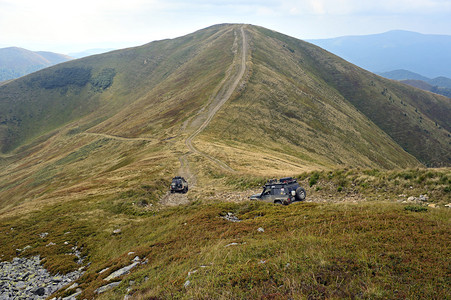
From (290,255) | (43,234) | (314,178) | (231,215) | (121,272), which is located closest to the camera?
(290,255)

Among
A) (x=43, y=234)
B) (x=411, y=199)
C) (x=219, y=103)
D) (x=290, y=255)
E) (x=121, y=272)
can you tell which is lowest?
(x=43, y=234)

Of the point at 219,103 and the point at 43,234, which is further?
the point at 219,103

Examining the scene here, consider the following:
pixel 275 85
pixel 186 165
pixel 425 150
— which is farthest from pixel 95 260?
pixel 425 150

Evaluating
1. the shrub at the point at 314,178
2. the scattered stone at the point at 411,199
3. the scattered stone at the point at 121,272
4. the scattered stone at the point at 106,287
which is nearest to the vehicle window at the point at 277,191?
the shrub at the point at 314,178

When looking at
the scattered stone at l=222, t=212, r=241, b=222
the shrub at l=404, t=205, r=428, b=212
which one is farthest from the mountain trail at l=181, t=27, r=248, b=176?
the shrub at l=404, t=205, r=428, b=212

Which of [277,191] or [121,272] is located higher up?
[277,191]

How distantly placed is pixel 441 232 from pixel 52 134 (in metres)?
191

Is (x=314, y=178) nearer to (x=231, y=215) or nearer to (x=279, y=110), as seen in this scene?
(x=231, y=215)

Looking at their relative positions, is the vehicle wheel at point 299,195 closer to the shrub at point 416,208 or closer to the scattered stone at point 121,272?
the shrub at point 416,208

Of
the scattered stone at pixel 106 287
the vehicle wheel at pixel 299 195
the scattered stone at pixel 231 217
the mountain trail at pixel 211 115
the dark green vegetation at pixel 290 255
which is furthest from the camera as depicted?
the mountain trail at pixel 211 115

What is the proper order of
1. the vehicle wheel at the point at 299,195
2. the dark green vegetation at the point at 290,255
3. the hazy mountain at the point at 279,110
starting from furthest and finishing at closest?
the hazy mountain at the point at 279,110, the vehicle wheel at the point at 299,195, the dark green vegetation at the point at 290,255

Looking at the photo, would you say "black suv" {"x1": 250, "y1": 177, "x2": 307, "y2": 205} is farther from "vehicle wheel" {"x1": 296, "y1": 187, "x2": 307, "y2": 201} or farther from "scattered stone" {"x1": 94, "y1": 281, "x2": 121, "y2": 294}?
A: "scattered stone" {"x1": 94, "y1": 281, "x2": 121, "y2": 294}

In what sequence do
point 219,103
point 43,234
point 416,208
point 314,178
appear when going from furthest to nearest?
point 219,103 < point 314,178 < point 43,234 < point 416,208

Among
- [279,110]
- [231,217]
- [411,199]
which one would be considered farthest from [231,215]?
[279,110]
